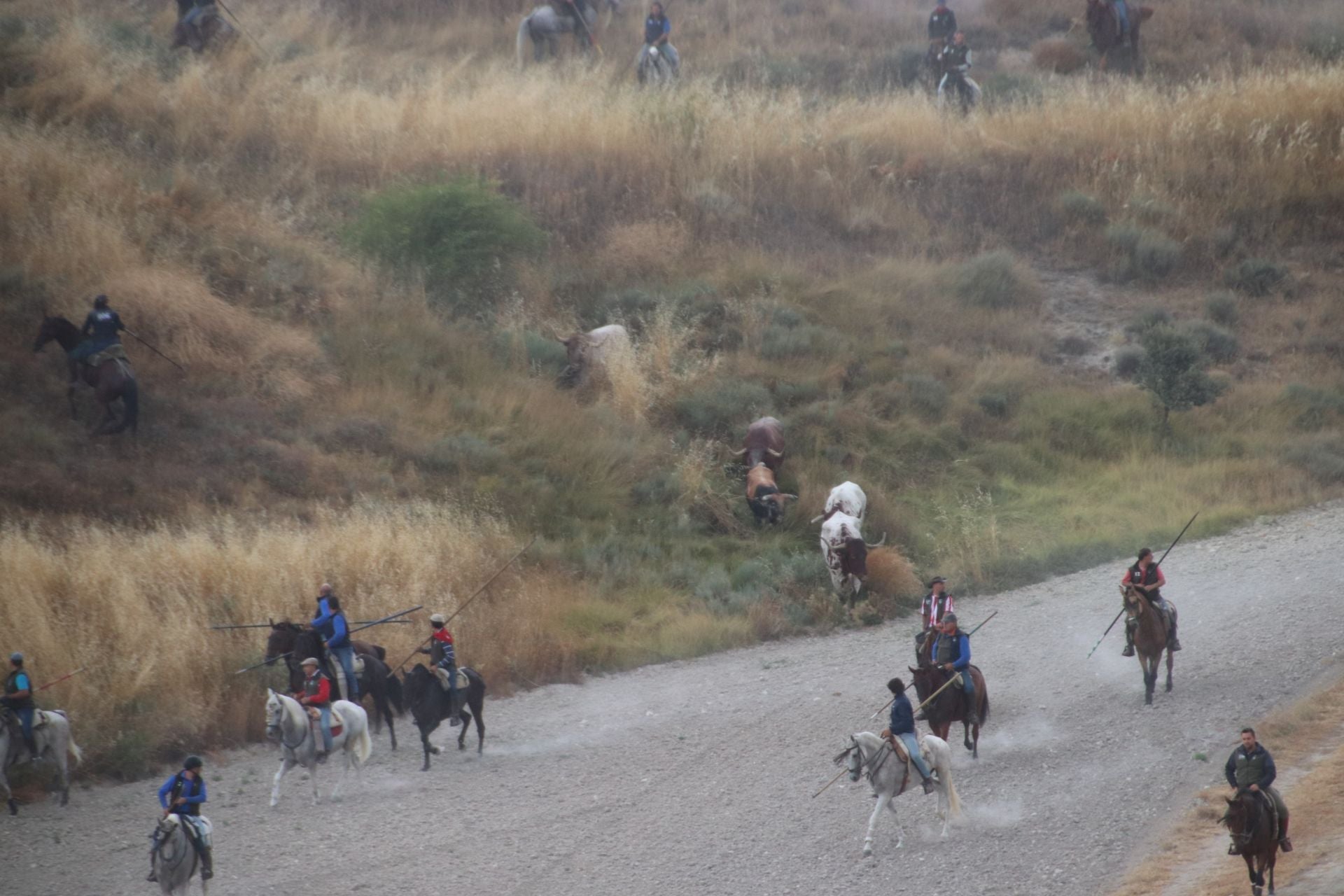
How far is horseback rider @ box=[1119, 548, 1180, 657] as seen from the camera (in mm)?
13586

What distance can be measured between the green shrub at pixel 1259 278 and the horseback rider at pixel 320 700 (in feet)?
68.2

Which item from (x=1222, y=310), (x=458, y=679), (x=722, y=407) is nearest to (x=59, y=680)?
(x=458, y=679)

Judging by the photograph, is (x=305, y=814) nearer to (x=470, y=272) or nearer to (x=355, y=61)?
(x=470, y=272)

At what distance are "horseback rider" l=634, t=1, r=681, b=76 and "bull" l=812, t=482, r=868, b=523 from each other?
16810 millimetres

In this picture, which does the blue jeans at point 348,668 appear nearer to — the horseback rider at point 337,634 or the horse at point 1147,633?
the horseback rider at point 337,634

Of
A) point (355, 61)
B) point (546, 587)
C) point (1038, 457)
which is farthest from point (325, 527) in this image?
point (355, 61)

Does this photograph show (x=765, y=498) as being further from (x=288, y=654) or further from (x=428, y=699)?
(x=288, y=654)

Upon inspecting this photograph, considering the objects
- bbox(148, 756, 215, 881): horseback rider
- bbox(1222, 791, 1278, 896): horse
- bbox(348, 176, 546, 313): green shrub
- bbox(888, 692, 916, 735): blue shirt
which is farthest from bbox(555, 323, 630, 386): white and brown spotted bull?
bbox(1222, 791, 1278, 896): horse

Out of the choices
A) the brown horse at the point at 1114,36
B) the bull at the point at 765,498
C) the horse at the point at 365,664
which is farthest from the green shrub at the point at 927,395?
the brown horse at the point at 1114,36

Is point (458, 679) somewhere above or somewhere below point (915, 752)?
above

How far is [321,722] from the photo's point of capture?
1217 cm

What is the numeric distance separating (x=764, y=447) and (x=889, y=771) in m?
9.42

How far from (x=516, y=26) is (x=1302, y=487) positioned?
2394 centimetres

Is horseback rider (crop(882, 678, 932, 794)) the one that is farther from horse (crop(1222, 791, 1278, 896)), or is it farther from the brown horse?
the brown horse
